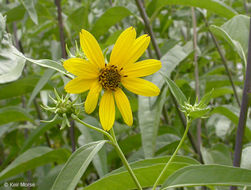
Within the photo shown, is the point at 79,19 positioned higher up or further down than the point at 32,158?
higher up

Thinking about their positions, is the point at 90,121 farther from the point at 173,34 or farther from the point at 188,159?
the point at 173,34

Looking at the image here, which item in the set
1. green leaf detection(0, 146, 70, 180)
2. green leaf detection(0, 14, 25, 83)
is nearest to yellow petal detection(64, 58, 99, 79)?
green leaf detection(0, 14, 25, 83)

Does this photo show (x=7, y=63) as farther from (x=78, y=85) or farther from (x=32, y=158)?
(x=32, y=158)

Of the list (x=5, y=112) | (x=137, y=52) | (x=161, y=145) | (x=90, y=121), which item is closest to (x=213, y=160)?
(x=161, y=145)

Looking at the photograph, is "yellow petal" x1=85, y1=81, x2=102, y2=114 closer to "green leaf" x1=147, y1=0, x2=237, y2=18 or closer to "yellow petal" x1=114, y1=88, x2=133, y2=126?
"yellow petal" x1=114, y1=88, x2=133, y2=126

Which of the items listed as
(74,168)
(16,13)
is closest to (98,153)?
(74,168)
